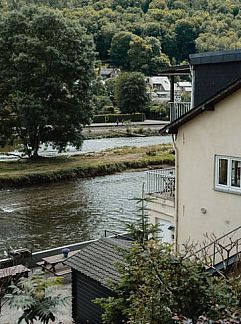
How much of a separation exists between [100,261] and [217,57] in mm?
6504

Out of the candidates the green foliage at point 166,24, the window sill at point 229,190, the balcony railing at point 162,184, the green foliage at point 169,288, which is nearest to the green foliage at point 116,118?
the green foliage at point 166,24

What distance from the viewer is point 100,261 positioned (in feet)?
41.2

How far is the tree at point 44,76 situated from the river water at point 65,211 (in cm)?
661

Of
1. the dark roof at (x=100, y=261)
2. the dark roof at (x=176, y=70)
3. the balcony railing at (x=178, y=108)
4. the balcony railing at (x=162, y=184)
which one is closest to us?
the dark roof at (x=100, y=261)

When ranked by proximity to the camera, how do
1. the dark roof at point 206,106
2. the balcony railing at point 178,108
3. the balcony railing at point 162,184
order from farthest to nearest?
the balcony railing at point 162,184 → the balcony railing at point 178,108 → the dark roof at point 206,106

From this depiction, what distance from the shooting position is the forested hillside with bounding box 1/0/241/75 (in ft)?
A: 435

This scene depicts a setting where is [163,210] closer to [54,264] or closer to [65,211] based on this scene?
[54,264]

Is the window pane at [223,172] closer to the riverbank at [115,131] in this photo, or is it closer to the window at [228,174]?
the window at [228,174]

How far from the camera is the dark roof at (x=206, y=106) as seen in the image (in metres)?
12.9

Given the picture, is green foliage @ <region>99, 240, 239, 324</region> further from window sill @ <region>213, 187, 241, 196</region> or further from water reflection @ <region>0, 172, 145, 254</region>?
water reflection @ <region>0, 172, 145, 254</region>

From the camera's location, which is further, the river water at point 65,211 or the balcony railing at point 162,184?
the river water at point 65,211

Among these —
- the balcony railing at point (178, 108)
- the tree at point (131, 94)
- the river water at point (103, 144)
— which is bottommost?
the river water at point (103, 144)

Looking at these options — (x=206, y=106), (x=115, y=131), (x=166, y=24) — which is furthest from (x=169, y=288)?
(x=166, y=24)

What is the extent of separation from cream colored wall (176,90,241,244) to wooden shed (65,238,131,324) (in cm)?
286
